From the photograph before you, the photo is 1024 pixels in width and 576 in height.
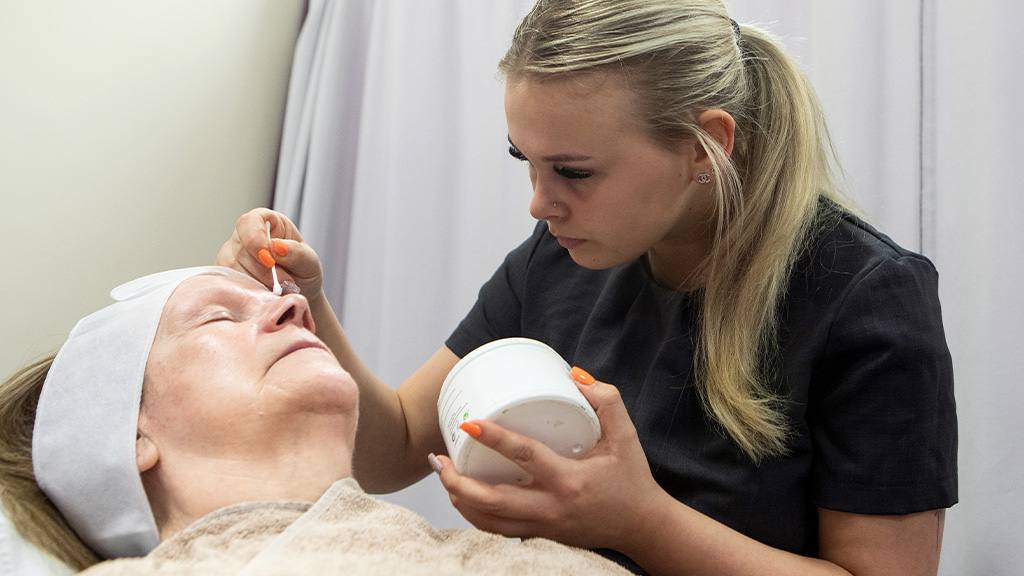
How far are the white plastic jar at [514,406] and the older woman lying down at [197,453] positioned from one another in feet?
0.29

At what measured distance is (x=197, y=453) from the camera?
2.75 feet

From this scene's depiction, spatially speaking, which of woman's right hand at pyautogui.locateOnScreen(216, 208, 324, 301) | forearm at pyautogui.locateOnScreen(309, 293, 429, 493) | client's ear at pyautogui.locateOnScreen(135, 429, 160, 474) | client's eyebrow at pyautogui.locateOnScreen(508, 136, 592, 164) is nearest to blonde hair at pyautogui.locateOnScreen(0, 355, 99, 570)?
client's ear at pyautogui.locateOnScreen(135, 429, 160, 474)

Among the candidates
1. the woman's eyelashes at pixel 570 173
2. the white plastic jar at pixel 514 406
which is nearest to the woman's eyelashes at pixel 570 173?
the woman's eyelashes at pixel 570 173

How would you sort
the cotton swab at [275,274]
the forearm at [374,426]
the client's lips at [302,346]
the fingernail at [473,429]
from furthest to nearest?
the forearm at [374,426] → the cotton swab at [275,274] → the client's lips at [302,346] → the fingernail at [473,429]

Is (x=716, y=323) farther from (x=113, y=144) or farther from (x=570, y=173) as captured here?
(x=113, y=144)

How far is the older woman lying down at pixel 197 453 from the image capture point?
2.52 feet

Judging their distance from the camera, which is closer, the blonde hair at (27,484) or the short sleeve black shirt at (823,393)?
the blonde hair at (27,484)

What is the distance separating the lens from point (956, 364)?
4.60 ft

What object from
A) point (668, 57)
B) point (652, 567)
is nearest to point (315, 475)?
point (652, 567)

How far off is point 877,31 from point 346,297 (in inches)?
56.6

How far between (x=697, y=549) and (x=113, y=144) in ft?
4.27

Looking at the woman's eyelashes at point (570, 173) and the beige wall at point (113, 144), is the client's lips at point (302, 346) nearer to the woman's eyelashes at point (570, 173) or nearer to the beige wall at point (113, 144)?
the woman's eyelashes at point (570, 173)

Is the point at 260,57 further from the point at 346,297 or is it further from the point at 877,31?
the point at 877,31

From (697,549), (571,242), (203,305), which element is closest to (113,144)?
(203,305)
